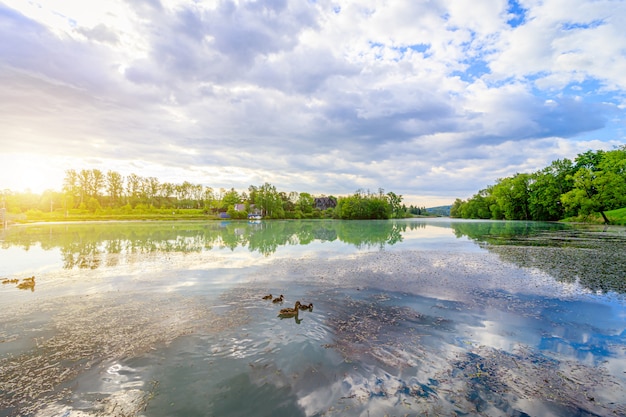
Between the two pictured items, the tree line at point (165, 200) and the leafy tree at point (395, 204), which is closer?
the tree line at point (165, 200)

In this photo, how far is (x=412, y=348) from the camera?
5.80 m

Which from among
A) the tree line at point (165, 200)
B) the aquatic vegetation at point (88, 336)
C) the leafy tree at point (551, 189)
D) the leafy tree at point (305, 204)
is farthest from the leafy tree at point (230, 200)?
the aquatic vegetation at point (88, 336)

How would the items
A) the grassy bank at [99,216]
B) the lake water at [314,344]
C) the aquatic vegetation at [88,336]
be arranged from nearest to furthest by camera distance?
the lake water at [314,344] → the aquatic vegetation at [88,336] → the grassy bank at [99,216]

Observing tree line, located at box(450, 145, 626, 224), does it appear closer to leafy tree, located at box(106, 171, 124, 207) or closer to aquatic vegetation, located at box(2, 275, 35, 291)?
aquatic vegetation, located at box(2, 275, 35, 291)

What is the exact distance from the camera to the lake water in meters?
4.22

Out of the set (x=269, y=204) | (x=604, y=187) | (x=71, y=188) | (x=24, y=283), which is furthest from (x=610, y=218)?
(x=71, y=188)

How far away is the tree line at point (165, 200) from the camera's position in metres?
76.5

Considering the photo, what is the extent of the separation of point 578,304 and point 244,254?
47.7 feet

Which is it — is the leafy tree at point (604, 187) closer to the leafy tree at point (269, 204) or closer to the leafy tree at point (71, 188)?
the leafy tree at point (269, 204)

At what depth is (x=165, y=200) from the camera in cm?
9906

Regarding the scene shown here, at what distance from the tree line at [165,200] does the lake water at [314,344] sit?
75.5 m

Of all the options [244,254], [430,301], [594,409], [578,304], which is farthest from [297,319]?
[244,254]

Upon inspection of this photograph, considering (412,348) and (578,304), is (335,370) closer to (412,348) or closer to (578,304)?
(412,348)

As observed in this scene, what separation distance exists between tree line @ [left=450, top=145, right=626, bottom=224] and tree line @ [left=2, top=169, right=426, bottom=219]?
3450 centimetres
